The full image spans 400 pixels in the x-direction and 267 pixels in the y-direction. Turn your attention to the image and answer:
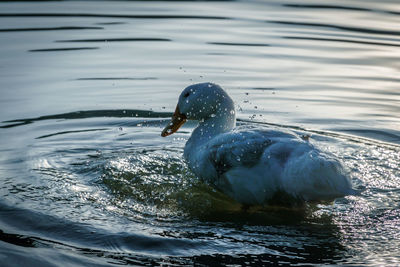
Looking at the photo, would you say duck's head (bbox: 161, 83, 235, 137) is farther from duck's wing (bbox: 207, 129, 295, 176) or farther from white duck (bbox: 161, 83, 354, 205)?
duck's wing (bbox: 207, 129, 295, 176)

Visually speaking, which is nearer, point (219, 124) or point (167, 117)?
point (219, 124)

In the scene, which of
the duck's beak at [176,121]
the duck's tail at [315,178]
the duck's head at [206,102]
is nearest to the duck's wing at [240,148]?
the duck's tail at [315,178]

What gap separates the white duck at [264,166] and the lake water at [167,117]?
9.0 inches

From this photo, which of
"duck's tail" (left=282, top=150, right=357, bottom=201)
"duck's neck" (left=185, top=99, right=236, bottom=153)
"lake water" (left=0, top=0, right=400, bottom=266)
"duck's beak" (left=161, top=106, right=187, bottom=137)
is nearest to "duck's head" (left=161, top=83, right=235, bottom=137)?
Answer: "duck's neck" (left=185, top=99, right=236, bottom=153)

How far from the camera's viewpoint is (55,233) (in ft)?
15.4

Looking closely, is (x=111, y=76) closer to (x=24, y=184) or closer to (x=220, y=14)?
(x=24, y=184)

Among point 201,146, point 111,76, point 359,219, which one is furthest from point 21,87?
point 359,219

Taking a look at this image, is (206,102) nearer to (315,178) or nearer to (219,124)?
(219,124)

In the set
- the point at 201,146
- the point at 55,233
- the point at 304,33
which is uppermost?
the point at 304,33

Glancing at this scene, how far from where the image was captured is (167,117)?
774cm

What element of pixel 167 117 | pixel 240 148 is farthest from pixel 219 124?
pixel 167 117

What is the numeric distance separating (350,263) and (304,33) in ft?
28.1

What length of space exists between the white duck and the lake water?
0.75 ft

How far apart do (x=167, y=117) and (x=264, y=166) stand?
2829 mm
